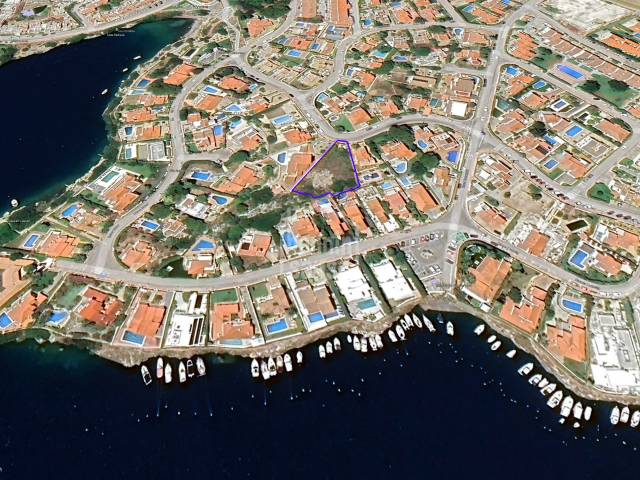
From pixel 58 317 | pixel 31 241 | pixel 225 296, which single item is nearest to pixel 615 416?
pixel 225 296

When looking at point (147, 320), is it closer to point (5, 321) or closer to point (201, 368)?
point (201, 368)

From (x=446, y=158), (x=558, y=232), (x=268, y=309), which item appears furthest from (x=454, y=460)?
(x=446, y=158)

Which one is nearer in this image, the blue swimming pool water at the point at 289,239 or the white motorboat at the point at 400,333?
the white motorboat at the point at 400,333

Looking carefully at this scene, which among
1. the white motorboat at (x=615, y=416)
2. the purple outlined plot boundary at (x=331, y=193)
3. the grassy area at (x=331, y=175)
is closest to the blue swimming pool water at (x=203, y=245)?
the purple outlined plot boundary at (x=331, y=193)

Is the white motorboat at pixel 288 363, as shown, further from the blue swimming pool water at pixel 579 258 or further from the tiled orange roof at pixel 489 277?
the blue swimming pool water at pixel 579 258

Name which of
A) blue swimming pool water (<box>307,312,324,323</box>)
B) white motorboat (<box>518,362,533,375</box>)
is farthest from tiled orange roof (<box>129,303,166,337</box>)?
white motorboat (<box>518,362,533,375</box>)

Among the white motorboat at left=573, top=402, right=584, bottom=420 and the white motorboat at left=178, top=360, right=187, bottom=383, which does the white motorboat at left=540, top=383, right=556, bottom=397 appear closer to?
the white motorboat at left=573, top=402, right=584, bottom=420
